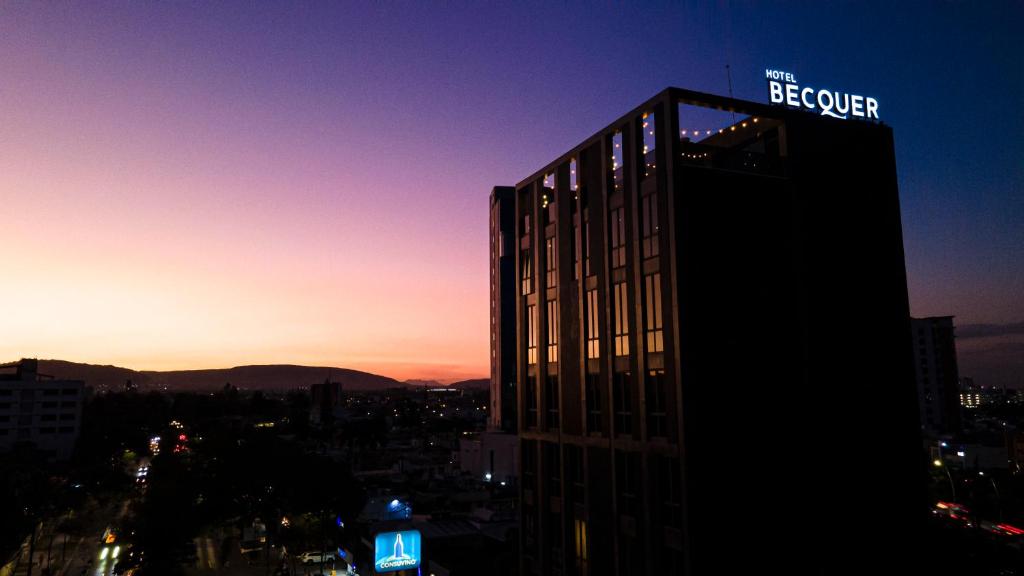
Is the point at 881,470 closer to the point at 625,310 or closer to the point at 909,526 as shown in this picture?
the point at 909,526

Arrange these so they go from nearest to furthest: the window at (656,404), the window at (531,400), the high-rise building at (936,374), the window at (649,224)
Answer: the window at (656,404)
the window at (649,224)
the window at (531,400)
the high-rise building at (936,374)

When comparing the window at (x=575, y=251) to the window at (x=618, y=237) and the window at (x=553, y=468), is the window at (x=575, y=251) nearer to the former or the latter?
the window at (x=618, y=237)

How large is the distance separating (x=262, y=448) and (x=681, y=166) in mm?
86024

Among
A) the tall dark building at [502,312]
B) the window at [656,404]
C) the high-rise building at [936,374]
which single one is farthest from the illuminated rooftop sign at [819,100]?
the high-rise building at [936,374]

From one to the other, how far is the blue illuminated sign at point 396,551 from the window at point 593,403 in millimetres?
21538

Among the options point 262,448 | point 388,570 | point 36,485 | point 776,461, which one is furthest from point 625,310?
point 262,448

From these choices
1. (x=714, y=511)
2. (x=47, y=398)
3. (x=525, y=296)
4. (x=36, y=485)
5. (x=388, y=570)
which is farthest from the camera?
(x=47, y=398)

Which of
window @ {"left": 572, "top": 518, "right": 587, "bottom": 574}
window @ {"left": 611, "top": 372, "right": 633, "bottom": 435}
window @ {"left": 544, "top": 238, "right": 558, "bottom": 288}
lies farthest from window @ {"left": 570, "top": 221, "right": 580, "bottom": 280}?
window @ {"left": 572, "top": 518, "right": 587, "bottom": 574}

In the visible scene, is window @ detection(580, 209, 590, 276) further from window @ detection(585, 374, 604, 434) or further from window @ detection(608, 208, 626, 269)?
window @ detection(585, 374, 604, 434)

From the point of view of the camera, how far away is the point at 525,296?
4406 cm

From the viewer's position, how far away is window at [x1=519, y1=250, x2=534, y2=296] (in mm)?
43531

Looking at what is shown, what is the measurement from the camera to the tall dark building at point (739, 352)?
28.8 m

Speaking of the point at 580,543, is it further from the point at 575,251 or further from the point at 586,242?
the point at 586,242

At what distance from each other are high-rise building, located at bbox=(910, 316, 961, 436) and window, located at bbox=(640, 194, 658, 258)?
17636 cm
